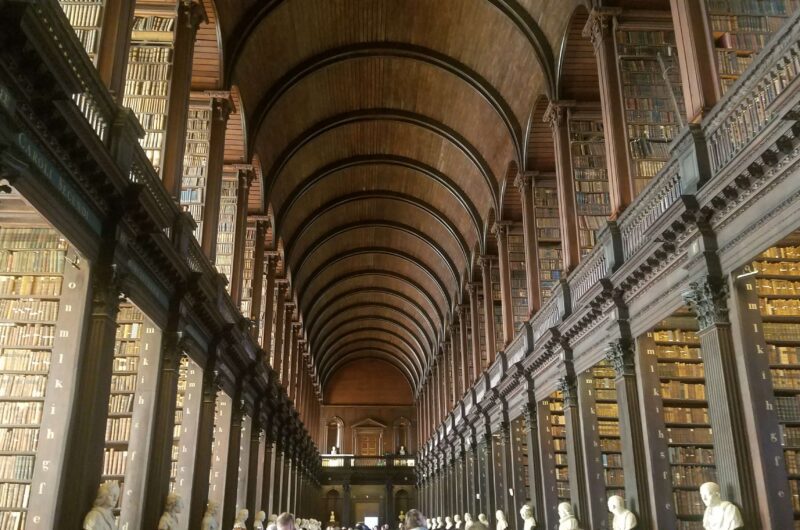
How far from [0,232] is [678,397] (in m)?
8.71

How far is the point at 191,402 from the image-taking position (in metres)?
11.0

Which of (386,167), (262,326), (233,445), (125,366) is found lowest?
(233,445)

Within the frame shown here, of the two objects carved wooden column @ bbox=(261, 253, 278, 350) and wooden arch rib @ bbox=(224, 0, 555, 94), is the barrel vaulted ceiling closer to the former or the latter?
wooden arch rib @ bbox=(224, 0, 555, 94)

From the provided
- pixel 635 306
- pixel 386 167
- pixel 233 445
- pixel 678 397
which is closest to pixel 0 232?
pixel 233 445

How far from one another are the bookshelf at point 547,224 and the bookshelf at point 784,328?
6771 mm

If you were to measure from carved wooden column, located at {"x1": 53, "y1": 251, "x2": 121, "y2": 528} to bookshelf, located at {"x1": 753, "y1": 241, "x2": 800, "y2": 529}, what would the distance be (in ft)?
22.1

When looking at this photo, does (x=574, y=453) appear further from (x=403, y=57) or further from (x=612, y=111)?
(x=403, y=57)

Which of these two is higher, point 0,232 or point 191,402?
point 0,232

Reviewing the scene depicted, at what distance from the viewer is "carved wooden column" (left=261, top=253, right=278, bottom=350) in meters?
18.5

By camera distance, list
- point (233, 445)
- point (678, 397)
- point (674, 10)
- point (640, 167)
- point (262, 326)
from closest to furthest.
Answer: point (674, 10) < point (678, 397) < point (640, 167) < point (233, 445) < point (262, 326)

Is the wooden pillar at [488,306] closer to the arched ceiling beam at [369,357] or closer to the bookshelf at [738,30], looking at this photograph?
the bookshelf at [738,30]

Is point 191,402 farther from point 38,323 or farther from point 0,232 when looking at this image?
point 0,232

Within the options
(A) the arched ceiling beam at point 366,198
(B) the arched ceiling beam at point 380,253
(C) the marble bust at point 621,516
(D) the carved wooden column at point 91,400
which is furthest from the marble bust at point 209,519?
(B) the arched ceiling beam at point 380,253

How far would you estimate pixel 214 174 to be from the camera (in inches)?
465
